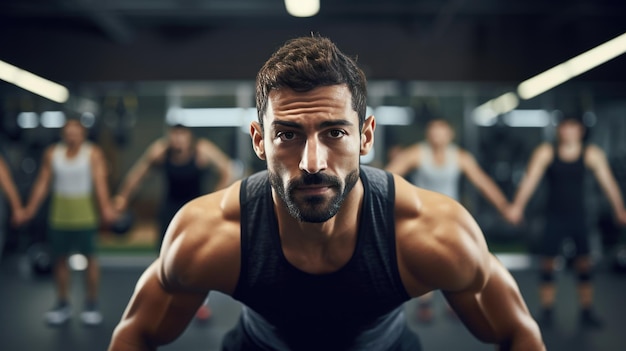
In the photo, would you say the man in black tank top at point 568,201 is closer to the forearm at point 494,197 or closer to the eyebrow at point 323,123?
the forearm at point 494,197

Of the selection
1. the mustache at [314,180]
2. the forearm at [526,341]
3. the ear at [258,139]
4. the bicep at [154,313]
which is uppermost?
the ear at [258,139]

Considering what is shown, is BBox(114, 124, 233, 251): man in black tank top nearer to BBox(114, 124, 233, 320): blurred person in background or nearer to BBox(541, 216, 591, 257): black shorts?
BBox(114, 124, 233, 320): blurred person in background

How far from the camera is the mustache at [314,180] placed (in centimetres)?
90

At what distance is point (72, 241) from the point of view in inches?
119

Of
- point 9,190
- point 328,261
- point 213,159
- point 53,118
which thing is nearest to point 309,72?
point 328,261

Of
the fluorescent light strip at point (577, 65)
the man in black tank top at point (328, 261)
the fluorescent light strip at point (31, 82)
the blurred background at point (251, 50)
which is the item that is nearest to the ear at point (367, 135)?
the man in black tank top at point (328, 261)

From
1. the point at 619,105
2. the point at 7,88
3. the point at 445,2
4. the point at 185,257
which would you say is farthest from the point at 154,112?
the point at 185,257

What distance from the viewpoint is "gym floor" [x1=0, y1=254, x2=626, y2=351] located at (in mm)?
2664

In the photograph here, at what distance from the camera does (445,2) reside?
177 inches

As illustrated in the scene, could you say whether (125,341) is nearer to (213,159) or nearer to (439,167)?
(213,159)

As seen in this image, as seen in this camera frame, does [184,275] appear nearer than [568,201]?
Yes

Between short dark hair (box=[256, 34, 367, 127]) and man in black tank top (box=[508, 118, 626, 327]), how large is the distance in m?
2.32

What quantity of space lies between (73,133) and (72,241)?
26.2 inches

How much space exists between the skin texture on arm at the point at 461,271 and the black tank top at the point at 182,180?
6.68 feet
